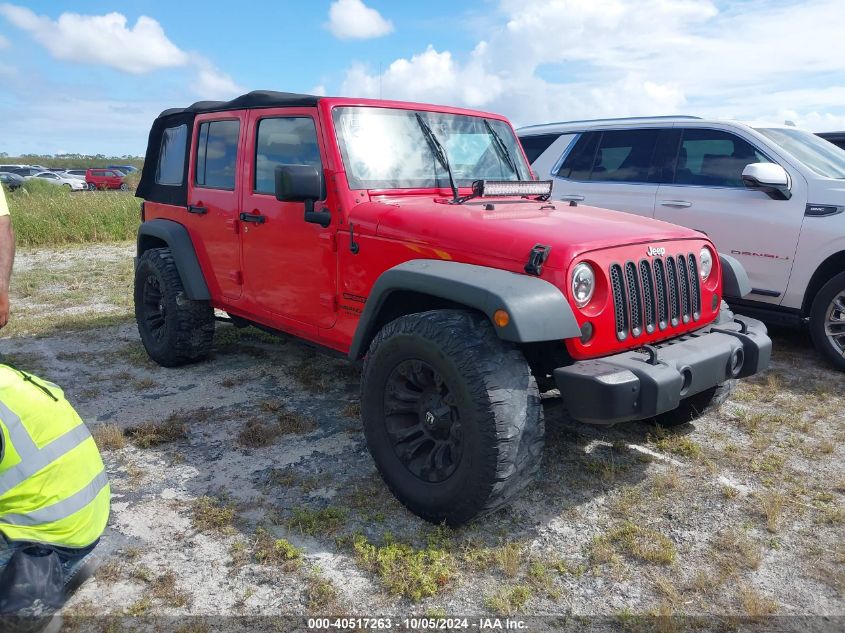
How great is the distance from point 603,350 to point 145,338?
160 inches

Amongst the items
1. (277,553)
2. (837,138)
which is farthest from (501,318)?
(837,138)

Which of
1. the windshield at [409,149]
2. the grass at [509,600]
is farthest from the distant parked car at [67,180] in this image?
the grass at [509,600]

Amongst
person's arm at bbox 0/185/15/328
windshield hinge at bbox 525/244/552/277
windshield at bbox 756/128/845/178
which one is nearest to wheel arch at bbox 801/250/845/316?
windshield at bbox 756/128/845/178

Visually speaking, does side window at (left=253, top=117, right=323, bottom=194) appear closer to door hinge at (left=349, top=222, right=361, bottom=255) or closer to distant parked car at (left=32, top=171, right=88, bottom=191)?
door hinge at (left=349, top=222, right=361, bottom=255)

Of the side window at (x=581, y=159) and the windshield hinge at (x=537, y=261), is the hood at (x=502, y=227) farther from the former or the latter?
the side window at (x=581, y=159)

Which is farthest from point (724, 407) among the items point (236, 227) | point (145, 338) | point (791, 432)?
point (145, 338)

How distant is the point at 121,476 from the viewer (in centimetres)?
359

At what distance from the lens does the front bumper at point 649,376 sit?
267 cm

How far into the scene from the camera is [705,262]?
3596 mm

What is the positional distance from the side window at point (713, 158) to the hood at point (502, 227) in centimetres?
250

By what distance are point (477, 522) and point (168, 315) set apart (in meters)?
3.17

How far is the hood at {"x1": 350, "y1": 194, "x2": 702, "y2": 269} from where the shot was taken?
2982mm

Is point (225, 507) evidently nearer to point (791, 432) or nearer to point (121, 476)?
point (121, 476)

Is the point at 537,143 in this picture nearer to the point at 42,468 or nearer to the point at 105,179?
the point at 42,468
